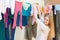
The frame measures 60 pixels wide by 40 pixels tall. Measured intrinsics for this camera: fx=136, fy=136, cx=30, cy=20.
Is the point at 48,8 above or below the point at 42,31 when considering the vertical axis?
above

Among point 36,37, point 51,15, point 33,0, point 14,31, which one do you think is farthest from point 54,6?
point 14,31

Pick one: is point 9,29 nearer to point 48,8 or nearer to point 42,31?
point 42,31

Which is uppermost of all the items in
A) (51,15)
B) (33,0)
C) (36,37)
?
(33,0)

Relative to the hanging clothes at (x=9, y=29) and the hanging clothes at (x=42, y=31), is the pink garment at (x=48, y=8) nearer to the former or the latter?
the hanging clothes at (x=42, y=31)

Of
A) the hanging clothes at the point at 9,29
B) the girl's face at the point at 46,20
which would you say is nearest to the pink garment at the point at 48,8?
the girl's face at the point at 46,20

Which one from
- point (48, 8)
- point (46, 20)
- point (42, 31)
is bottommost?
point (42, 31)

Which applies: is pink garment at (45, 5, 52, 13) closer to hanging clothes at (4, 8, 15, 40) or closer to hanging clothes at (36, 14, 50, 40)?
hanging clothes at (36, 14, 50, 40)

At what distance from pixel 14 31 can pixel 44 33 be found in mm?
329

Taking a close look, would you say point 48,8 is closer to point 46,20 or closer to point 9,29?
point 46,20

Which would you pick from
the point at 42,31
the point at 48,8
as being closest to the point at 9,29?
the point at 42,31

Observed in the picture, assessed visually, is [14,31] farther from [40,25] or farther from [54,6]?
[54,6]

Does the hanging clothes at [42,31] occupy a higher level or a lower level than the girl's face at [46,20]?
lower

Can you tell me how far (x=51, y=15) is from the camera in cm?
143

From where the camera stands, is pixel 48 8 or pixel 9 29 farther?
pixel 48 8
